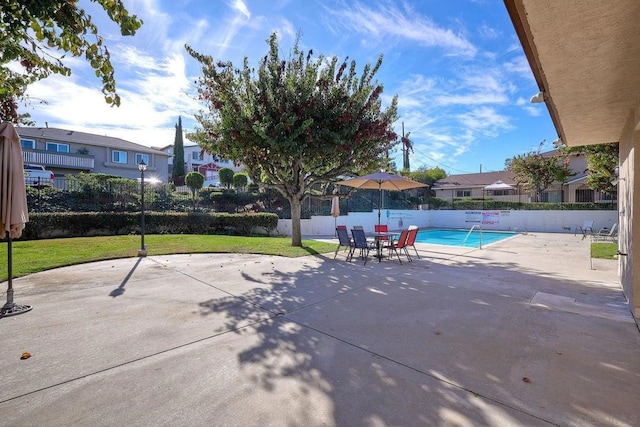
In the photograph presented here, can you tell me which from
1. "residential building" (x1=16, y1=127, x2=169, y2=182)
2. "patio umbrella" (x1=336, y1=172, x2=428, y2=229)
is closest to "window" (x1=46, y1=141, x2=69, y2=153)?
"residential building" (x1=16, y1=127, x2=169, y2=182)

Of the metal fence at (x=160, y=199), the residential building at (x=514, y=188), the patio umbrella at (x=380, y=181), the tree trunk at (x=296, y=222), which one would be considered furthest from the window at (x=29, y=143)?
the residential building at (x=514, y=188)

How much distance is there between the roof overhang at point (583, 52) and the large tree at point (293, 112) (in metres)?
5.79

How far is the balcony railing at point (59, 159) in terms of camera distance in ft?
75.8

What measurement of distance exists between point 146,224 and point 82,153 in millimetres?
16861

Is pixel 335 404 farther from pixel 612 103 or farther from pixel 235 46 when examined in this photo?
pixel 235 46

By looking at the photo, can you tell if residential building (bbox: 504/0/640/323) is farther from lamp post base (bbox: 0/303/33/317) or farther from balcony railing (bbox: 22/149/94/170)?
balcony railing (bbox: 22/149/94/170)

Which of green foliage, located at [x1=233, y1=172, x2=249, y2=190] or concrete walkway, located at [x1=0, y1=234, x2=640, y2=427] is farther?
green foliage, located at [x1=233, y1=172, x2=249, y2=190]

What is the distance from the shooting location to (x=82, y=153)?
1029 inches

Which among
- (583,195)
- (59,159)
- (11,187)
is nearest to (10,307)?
(11,187)

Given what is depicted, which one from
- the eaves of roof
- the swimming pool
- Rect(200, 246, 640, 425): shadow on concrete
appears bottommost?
the swimming pool

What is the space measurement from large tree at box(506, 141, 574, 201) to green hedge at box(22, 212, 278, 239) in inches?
854

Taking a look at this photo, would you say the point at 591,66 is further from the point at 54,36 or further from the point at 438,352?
the point at 54,36

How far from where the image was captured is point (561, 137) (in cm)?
686

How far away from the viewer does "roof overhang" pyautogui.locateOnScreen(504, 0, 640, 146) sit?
2576 mm
